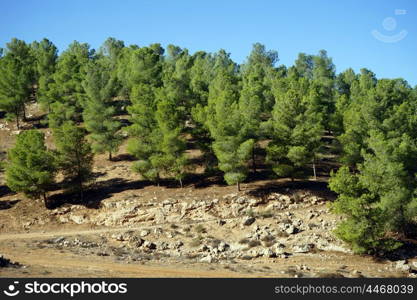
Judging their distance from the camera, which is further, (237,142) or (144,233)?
(237,142)

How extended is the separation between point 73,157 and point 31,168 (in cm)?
501

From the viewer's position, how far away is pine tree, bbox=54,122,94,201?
47.8 metres

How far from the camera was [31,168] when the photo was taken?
45.5 m

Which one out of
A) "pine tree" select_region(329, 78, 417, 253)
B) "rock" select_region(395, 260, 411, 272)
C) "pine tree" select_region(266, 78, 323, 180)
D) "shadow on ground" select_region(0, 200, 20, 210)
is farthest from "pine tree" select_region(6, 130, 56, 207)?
"rock" select_region(395, 260, 411, 272)

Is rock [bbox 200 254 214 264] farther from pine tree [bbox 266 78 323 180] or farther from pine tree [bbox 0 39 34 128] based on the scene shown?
pine tree [bbox 0 39 34 128]

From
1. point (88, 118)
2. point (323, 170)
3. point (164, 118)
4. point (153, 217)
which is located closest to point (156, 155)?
point (164, 118)

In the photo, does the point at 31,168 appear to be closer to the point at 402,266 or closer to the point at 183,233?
the point at 183,233

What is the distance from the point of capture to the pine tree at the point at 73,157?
4778 centimetres

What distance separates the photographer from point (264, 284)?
2227cm

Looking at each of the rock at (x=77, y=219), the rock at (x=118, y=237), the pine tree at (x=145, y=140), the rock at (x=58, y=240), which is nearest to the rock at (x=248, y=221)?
the rock at (x=118, y=237)

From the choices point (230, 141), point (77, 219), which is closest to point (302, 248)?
point (230, 141)

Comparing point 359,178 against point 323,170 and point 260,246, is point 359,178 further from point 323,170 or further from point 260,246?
point 323,170

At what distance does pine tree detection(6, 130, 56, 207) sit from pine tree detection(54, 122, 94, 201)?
1.54 metres

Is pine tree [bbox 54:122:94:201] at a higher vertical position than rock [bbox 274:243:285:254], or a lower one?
higher
